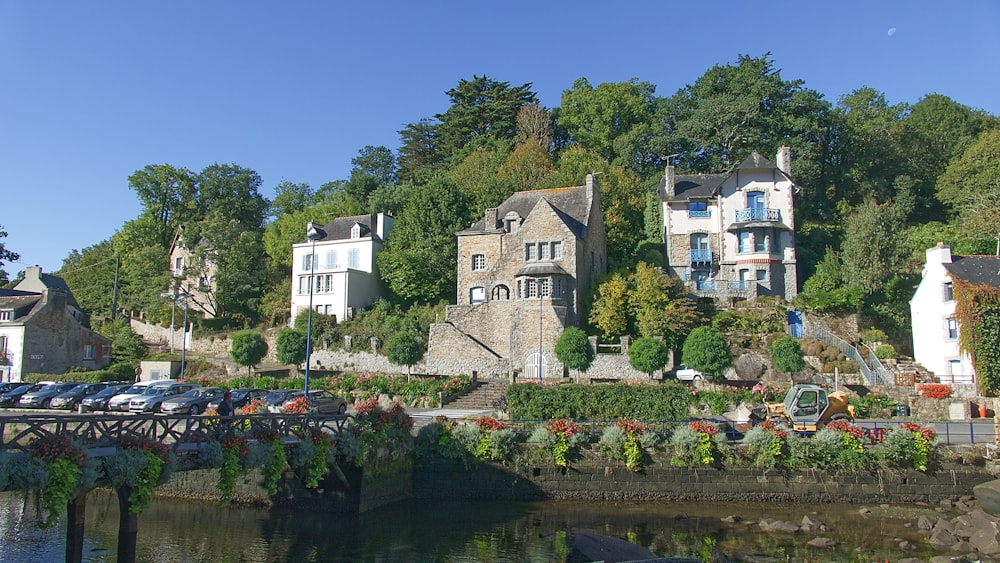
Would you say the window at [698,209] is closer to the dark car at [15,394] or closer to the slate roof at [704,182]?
the slate roof at [704,182]

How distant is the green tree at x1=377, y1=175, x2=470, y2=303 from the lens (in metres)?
49.4

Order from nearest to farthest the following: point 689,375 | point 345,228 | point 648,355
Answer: point 689,375
point 648,355
point 345,228

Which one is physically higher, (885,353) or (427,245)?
(427,245)

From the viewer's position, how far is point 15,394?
33250 millimetres

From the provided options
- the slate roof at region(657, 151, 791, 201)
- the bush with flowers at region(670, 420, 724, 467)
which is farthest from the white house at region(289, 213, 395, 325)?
the bush with flowers at region(670, 420, 724, 467)

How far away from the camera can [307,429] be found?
1958 cm

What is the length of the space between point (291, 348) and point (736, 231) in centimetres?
2988

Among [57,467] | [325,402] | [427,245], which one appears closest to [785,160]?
[427,245]

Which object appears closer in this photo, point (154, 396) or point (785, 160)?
point (154, 396)

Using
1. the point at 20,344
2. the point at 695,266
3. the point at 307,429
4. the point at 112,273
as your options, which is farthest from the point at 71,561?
the point at 112,273

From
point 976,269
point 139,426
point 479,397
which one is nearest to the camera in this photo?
point 139,426

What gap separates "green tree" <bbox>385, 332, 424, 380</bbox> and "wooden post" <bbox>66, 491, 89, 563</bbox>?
2662 cm

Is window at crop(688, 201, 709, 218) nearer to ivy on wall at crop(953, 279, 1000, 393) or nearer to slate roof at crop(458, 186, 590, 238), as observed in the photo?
slate roof at crop(458, 186, 590, 238)

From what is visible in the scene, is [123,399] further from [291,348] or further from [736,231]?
[736,231]
